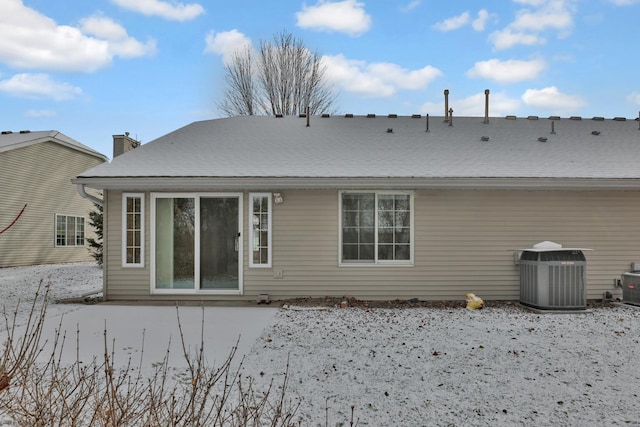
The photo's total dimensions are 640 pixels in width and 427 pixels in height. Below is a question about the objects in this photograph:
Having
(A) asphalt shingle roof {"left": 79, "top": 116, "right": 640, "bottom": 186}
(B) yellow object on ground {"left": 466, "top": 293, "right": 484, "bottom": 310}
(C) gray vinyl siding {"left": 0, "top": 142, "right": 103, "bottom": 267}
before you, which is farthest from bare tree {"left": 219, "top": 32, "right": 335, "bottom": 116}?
(B) yellow object on ground {"left": 466, "top": 293, "right": 484, "bottom": 310}

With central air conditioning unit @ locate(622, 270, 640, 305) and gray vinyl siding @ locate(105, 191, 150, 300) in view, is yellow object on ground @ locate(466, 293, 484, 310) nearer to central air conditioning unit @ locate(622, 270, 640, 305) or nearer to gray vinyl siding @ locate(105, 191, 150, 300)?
central air conditioning unit @ locate(622, 270, 640, 305)

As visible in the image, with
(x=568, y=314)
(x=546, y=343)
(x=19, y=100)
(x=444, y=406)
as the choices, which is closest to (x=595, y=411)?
(x=444, y=406)

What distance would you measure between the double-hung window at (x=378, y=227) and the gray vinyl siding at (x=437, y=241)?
164mm

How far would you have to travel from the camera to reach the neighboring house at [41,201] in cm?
1519

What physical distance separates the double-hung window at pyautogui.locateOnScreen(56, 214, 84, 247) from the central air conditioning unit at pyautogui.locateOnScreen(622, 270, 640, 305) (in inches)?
752

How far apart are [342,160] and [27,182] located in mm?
13863

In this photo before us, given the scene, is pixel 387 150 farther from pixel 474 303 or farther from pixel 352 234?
pixel 474 303

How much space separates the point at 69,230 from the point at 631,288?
19.7 metres

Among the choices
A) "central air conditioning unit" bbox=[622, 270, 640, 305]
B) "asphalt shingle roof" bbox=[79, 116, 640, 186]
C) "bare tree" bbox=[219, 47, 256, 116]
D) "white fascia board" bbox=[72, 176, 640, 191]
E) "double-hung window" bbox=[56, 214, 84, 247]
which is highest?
"bare tree" bbox=[219, 47, 256, 116]

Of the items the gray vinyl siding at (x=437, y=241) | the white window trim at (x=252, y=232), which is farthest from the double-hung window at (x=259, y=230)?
the gray vinyl siding at (x=437, y=241)

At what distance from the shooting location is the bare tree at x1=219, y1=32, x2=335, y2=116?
75.5ft

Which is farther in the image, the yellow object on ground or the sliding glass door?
the sliding glass door

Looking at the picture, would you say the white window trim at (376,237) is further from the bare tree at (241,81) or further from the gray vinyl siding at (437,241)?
the bare tree at (241,81)

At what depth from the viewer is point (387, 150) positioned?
9078 mm
